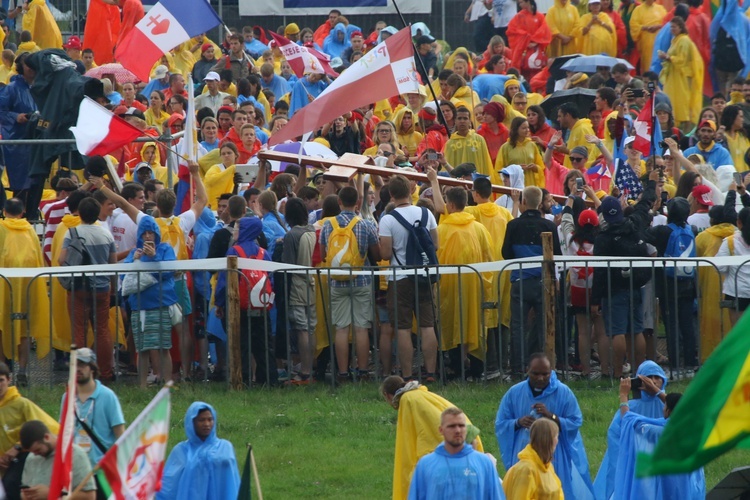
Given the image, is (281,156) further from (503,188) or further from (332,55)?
(332,55)

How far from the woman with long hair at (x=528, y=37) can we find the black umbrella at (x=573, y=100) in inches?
188

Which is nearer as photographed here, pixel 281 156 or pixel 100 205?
pixel 100 205

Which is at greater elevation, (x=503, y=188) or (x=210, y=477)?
(x=503, y=188)

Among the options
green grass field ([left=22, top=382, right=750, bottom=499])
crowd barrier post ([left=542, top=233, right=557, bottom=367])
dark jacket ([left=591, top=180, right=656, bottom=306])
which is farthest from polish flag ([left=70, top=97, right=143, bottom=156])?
dark jacket ([left=591, top=180, right=656, bottom=306])

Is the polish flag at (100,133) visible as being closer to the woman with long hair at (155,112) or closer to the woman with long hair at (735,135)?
the woman with long hair at (155,112)

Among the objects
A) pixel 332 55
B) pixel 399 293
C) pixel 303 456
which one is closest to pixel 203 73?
pixel 332 55

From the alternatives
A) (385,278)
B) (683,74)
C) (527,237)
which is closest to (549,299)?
(527,237)

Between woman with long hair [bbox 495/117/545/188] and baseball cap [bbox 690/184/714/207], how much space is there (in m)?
2.44

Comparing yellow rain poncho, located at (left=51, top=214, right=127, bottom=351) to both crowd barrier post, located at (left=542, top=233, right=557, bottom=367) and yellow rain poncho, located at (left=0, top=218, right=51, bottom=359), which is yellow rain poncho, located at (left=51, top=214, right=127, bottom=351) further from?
crowd barrier post, located at (left=542, top=233, right=557, bottom=367)

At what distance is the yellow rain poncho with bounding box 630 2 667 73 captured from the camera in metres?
26.9

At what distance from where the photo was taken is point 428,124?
20703 mm

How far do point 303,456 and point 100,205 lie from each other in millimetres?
3819

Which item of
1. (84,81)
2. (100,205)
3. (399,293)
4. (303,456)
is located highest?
(84,81)

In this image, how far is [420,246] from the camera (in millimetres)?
14594
